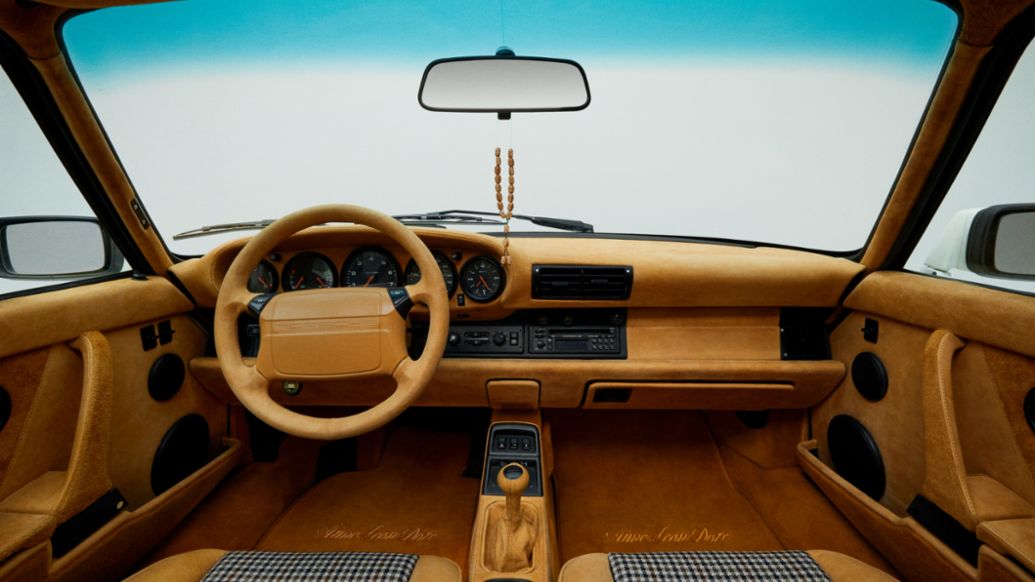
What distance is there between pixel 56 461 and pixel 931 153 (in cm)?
334

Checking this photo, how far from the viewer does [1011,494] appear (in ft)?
4.81

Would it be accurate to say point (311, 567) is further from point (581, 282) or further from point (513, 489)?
point (581, 282)

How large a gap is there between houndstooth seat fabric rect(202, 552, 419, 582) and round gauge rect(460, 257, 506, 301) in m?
1.07

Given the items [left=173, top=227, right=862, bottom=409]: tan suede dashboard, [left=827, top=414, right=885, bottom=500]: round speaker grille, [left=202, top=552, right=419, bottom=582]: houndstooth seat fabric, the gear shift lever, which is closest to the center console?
the gear shift lever

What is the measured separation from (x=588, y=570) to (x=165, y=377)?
1940 mm

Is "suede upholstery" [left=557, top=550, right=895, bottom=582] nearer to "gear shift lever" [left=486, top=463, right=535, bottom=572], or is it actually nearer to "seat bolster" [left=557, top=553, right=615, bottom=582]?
"seat bolster" [left=557, top=553, right=615, bottom=582]

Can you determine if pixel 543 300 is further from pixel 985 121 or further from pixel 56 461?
pixel 56 461

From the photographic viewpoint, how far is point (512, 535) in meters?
1.51

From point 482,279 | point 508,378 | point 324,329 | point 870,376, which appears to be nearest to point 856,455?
point 870,376

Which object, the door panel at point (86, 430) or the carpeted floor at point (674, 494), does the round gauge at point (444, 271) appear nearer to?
the door panel at point (86, 430)

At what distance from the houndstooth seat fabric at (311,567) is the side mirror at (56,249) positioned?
141cm

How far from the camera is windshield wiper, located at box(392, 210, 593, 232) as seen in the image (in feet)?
7.52

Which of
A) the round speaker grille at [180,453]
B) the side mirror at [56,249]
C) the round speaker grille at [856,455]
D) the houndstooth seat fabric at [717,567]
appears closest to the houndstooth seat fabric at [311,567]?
the houndstooth seat fabric at [717,567]

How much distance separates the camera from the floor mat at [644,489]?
2.16 metres
